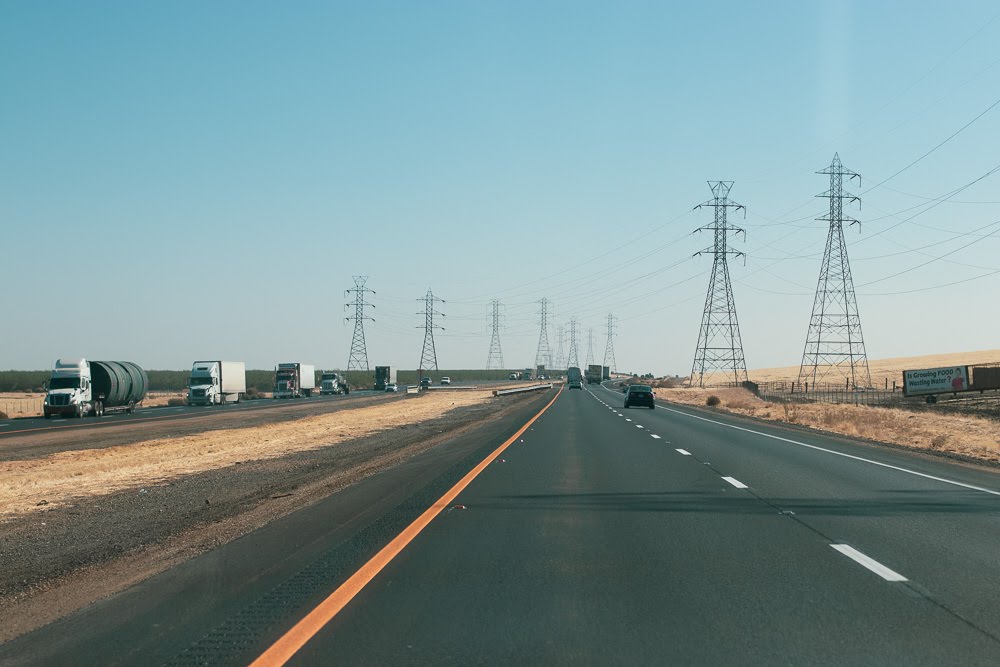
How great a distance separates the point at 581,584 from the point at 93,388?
54.2 m

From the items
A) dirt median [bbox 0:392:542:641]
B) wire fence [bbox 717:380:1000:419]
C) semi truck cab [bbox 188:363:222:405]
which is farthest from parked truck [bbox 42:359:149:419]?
wire fence [bbox 717:380:1000:419]

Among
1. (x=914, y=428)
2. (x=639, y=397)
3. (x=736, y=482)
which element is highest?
(x=639, y=397)

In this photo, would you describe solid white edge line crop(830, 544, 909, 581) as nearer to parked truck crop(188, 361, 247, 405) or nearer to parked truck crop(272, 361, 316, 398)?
parked truck crop(188, 361, 247, 405)

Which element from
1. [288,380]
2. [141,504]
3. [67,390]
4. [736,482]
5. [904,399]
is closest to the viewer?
[141,504]

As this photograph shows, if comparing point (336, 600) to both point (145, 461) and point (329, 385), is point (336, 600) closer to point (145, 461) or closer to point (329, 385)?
point (145, 461)

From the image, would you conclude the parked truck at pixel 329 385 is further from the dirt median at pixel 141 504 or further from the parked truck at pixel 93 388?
the dirt median at pixel 141 504

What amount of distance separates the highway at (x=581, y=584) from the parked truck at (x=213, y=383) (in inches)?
2387

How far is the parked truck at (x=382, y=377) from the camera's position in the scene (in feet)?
411

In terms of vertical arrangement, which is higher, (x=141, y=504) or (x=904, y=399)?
(x=904, y=399)

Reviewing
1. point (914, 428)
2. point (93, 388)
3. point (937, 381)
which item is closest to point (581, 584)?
point (914, 428)

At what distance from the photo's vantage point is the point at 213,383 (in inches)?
2921

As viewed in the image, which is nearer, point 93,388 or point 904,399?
point 93,388

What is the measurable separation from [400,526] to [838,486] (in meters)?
8.24

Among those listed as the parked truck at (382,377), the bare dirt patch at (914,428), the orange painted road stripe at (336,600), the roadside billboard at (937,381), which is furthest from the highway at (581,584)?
the parked truck at (382,377)
